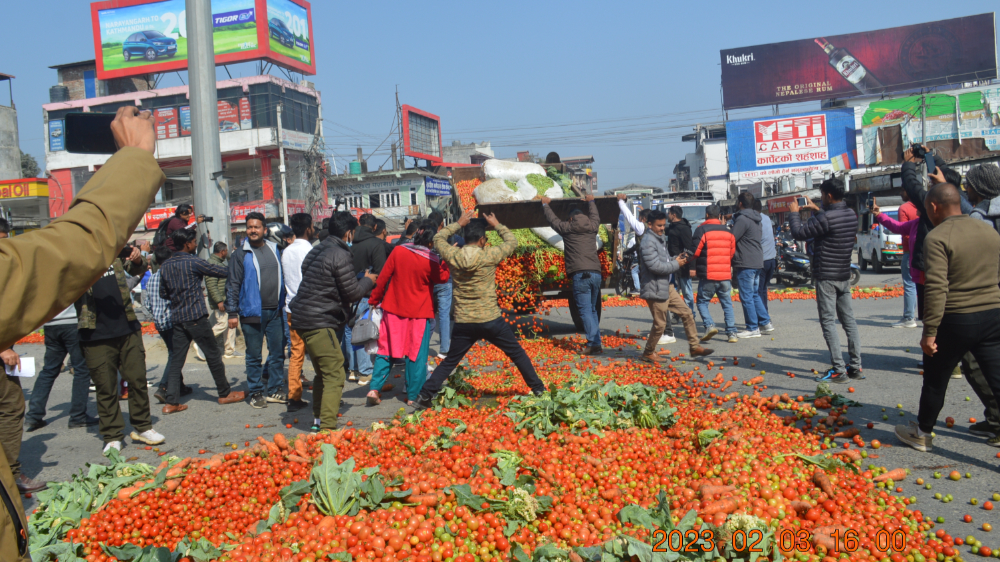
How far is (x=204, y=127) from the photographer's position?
8.80 m

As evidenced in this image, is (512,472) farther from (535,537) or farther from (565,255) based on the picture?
(565,255)

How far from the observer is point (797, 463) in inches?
163

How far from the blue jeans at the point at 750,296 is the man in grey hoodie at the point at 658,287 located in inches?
63.0

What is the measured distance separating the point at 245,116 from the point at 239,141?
1677 mm

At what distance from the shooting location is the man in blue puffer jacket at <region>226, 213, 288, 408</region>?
7.09 m

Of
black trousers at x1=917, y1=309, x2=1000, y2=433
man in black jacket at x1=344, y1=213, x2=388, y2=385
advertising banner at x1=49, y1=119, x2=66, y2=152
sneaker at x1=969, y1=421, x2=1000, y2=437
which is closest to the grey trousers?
sneaker at x1=969, y1=421, x2=1000, y2=437

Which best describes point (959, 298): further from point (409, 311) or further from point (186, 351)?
point (186, 351)

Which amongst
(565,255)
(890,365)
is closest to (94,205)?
(565,255)

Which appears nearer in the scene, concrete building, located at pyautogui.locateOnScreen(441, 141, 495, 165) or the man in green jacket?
the man in green jacket

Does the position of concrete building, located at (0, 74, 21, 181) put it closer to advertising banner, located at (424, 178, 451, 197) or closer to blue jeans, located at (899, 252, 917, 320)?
advertising banner, located at (424, 178, 451, 197)

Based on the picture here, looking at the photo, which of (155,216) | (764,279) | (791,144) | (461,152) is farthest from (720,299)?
(461,152)

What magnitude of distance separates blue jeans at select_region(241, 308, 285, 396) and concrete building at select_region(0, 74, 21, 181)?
148 ft

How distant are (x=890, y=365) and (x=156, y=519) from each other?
7459 millimetres

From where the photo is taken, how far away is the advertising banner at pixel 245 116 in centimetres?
4178
